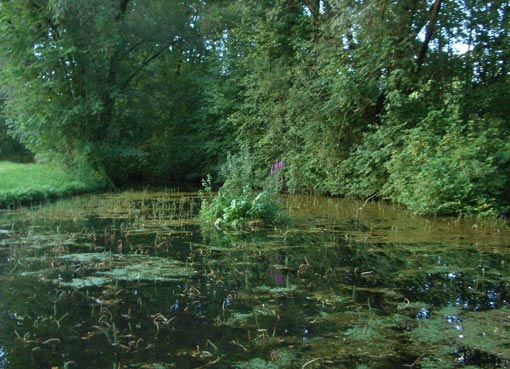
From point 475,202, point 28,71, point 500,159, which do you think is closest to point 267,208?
point 475,202

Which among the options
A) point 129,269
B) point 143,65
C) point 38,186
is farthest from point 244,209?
point 143,65

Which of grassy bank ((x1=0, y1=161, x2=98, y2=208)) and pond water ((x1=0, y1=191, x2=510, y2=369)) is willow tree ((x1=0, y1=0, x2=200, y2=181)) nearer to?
grassy bank ((x1=0, y1=161, x2=98, y2=208))

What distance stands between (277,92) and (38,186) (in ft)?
29.5

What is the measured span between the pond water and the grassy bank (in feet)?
14.3

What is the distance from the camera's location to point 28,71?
62.8 ft

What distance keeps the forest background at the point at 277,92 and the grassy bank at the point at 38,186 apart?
2.77ft

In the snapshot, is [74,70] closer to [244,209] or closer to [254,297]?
[244,209]

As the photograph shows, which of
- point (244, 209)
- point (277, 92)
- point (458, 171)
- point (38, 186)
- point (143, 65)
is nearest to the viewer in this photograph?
point (244, 209)

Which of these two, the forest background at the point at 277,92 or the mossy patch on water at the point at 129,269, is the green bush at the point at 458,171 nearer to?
the forest background at the point at 277,92

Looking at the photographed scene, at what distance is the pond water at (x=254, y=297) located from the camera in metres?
4.20

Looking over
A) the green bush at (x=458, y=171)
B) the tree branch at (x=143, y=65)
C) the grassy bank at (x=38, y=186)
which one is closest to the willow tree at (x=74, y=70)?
the tree branch at (x=143, y=65)

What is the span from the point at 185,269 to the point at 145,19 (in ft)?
60.0

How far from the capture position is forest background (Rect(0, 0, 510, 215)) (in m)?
13.2

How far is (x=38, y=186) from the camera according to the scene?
16.0 m
